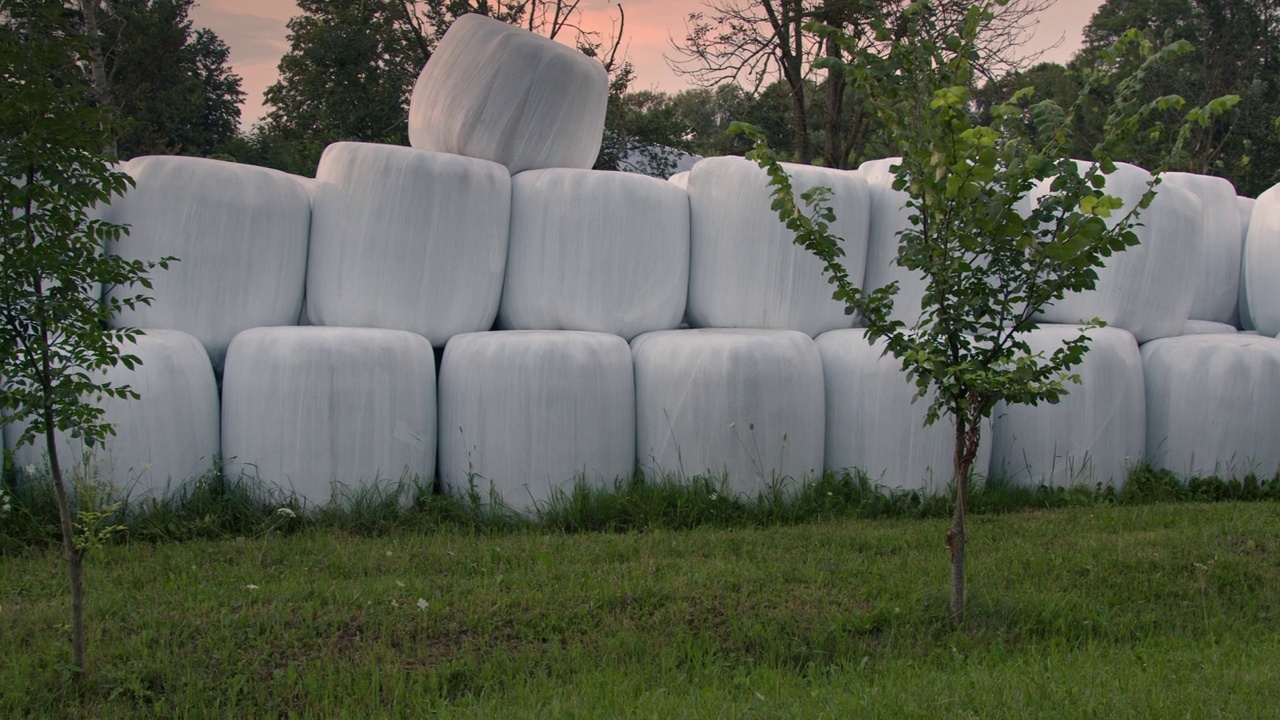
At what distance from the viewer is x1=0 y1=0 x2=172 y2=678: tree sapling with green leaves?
300 centimetres

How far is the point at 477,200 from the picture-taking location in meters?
5.55

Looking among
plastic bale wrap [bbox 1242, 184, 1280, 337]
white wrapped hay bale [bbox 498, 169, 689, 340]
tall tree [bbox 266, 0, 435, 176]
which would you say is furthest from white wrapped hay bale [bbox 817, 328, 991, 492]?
tall tree [bbox 266, 0, 435, 176]

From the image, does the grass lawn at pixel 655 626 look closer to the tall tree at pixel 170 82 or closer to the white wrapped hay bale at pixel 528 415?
the white wrapped hay bale at pixel 528 415

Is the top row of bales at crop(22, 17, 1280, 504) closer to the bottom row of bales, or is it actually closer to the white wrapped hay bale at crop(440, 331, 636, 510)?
the bottom row of bales

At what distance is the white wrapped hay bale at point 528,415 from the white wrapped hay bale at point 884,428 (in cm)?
127

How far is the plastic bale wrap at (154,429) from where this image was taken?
15.3 feet

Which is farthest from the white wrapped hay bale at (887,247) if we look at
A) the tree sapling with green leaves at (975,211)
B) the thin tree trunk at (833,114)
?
the thin tree trunk at (833,114)

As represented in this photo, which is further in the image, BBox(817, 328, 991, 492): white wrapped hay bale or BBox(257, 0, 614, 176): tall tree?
BBox(257, 0, 614, 176): tall tree

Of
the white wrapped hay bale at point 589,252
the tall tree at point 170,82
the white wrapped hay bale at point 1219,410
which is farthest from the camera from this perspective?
the tall tree at point 170,82

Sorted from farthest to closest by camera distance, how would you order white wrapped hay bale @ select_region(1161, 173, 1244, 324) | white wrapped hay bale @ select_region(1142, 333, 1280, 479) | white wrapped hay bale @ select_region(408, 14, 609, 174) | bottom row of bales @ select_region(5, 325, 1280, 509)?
white wrapped hay bale @ select_region(1161, 173, 1244, 324) < white wrapped hay bale @ select_region(1142, 333, 1280, 479) < white wrapped hay bale @ select_region(408, 14, 609, 174) < bottom row of bales @ select_region(5, 325, 1280, 509)

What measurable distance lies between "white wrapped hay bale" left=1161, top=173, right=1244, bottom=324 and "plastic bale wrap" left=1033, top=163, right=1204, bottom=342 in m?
1.20

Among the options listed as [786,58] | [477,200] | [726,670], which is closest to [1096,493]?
[726,670]

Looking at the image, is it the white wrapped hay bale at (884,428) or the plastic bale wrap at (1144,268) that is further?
the plastic bale wrap at (1144,268)

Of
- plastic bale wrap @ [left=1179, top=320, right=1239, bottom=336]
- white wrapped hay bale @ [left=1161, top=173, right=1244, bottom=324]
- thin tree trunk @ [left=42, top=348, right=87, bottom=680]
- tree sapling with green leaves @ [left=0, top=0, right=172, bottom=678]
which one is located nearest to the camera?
tree sapling with green leaves @ [left=0, top=0, right=172, bottom=678]
